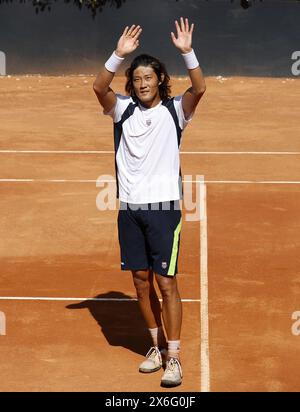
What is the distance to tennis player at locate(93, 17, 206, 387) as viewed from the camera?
7777mm

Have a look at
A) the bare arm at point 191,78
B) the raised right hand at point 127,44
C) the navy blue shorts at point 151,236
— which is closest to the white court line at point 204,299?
the navy blue shorts at point 151,236

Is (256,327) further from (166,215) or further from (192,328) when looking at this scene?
(166,215)

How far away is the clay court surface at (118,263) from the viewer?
8.39m

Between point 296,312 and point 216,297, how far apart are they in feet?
2.86

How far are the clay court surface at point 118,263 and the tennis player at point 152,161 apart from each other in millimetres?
815

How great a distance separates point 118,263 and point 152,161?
12.2 feet

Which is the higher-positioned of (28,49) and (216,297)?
(28,49)

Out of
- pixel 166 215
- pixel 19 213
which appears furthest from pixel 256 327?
pixel 19 213

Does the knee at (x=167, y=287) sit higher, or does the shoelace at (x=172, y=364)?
the knee at (x=167, y=287)

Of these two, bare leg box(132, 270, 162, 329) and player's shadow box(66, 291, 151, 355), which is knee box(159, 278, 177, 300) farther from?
player's shadow box(66, 291, 151, 355)

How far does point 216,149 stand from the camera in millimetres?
17906
